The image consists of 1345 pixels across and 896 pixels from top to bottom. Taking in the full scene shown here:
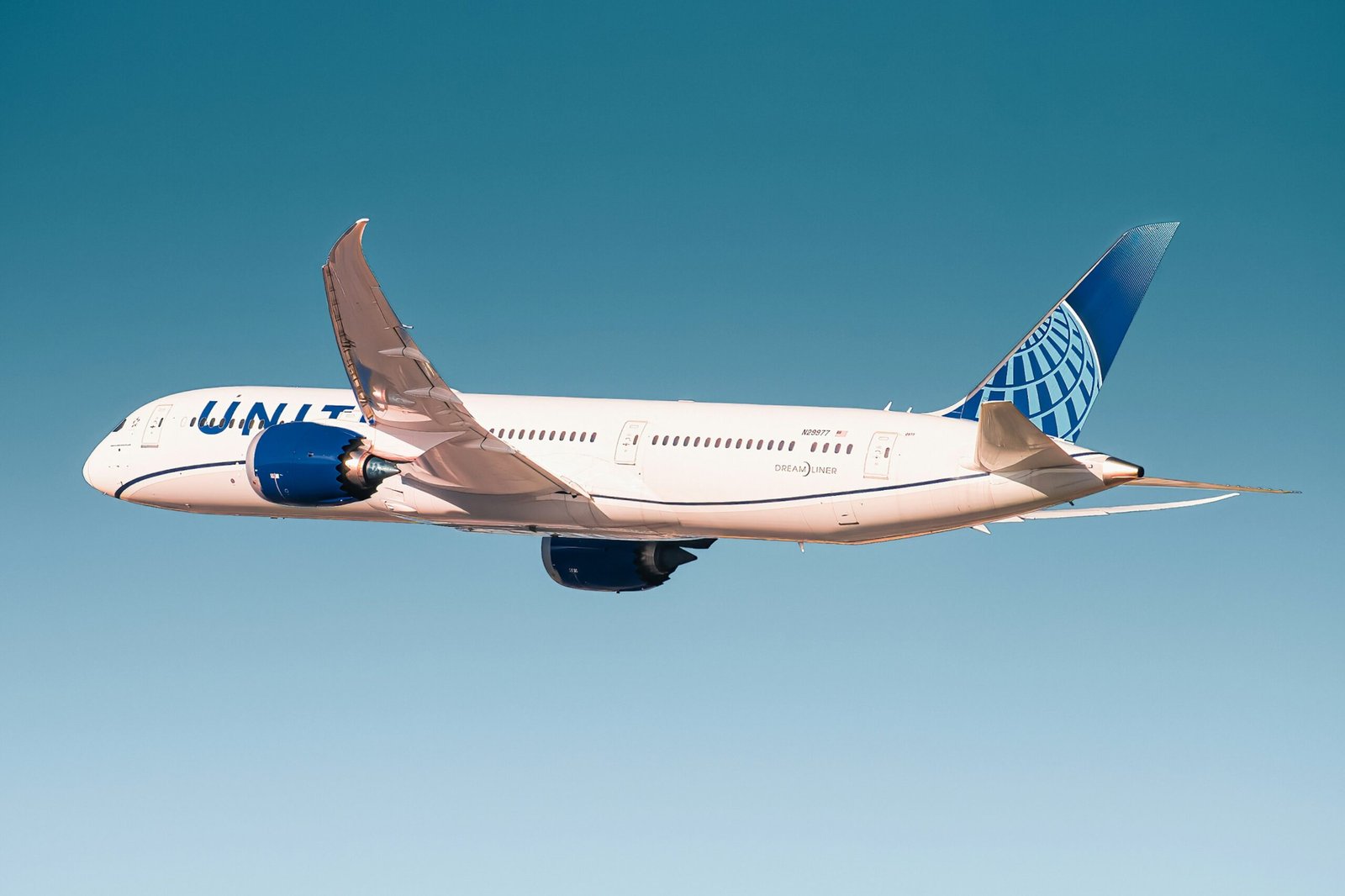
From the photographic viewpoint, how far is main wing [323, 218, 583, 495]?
33.8m

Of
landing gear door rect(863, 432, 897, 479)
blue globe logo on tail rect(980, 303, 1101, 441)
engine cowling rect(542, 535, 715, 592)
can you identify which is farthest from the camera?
engine cowling rect(542, 535, 715, 592)

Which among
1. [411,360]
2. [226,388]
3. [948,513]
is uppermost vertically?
[226,388]

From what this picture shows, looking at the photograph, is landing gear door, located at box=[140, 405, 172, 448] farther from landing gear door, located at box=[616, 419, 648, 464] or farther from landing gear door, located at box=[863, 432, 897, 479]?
landing gear door, located at box=[863, 432, 897, 479]

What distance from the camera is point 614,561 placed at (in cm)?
4441

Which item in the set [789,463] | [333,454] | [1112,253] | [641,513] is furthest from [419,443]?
[1112,253]

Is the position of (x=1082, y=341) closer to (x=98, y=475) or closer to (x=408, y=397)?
(x=408, y=397)

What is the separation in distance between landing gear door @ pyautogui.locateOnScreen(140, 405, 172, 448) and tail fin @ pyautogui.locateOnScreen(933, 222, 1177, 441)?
2051 centimetres

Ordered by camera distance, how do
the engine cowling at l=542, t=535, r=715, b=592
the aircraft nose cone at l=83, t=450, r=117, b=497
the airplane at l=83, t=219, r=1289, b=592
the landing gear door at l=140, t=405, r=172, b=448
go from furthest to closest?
the aircraft nose cone at l=83, t=450, r=117, b=497 → the landing gear door at l=140, t=405, r=172, b=448 → the engine cowling at l=542, t=535, r=715, b=592 → the airplane at l=83, t=219, r=1289, b=592

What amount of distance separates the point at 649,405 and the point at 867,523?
6.54 meters

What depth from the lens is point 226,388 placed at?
45375mm

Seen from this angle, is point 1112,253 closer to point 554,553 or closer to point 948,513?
point 948,513

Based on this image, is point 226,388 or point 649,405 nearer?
point 649,405

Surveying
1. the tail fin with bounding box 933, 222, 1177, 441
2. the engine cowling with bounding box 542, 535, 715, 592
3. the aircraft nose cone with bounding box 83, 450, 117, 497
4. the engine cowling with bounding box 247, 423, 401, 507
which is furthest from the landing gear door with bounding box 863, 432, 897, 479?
the aircraft nose cone with bounding box 83, 450, 117, 497

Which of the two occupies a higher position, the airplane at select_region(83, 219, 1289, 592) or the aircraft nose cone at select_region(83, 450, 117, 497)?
the aircraft nose cone at select_region(83, 450, 117, 497)
